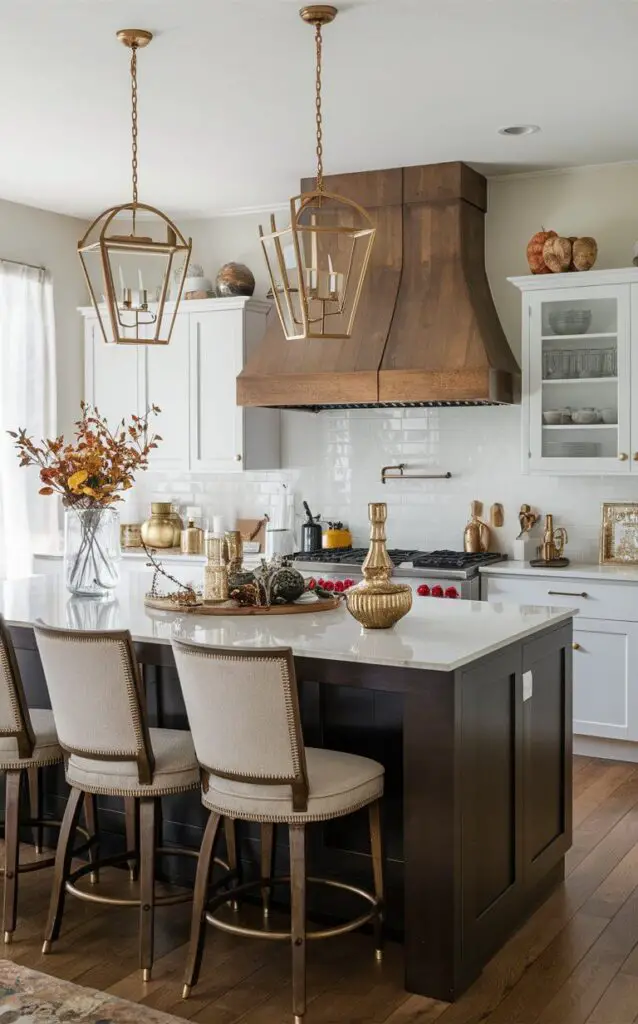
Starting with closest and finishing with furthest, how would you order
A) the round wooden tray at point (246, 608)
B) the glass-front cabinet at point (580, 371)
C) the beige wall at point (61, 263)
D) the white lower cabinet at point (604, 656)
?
the round wooden tray at point (246, 608) < the white lower cabinet at point (604, 656) < the glass-front cabinet at point (580, 371) < the beige wall at point (61, 263)

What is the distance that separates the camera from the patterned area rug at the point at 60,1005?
282 centimetres

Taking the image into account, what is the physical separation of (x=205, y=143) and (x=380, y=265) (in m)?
1.15

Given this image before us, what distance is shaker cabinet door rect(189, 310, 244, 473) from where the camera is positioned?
6418 mm

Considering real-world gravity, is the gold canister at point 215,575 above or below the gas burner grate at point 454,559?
above

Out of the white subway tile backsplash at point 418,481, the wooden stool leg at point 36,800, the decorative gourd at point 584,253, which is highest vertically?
the decorative gourd at point 584,253

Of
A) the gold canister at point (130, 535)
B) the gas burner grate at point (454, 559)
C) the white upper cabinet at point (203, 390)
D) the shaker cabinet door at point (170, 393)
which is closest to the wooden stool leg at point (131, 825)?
the gas burner grate at point (454, 559)

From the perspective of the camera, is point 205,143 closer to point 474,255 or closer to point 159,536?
point 474,255

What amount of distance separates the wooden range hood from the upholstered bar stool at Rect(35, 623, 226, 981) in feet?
9.38

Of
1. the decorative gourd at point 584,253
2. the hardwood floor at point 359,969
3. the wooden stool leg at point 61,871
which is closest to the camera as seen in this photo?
the hardwood floor at point 359,969

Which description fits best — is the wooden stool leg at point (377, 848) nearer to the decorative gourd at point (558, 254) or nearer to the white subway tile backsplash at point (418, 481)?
the white subway tile backsplash at point (418, 481)

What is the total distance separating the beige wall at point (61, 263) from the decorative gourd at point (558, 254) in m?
2.83

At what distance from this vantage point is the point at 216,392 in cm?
649

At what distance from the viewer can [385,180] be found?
5844mm

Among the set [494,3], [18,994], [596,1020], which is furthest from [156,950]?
[494,3]
